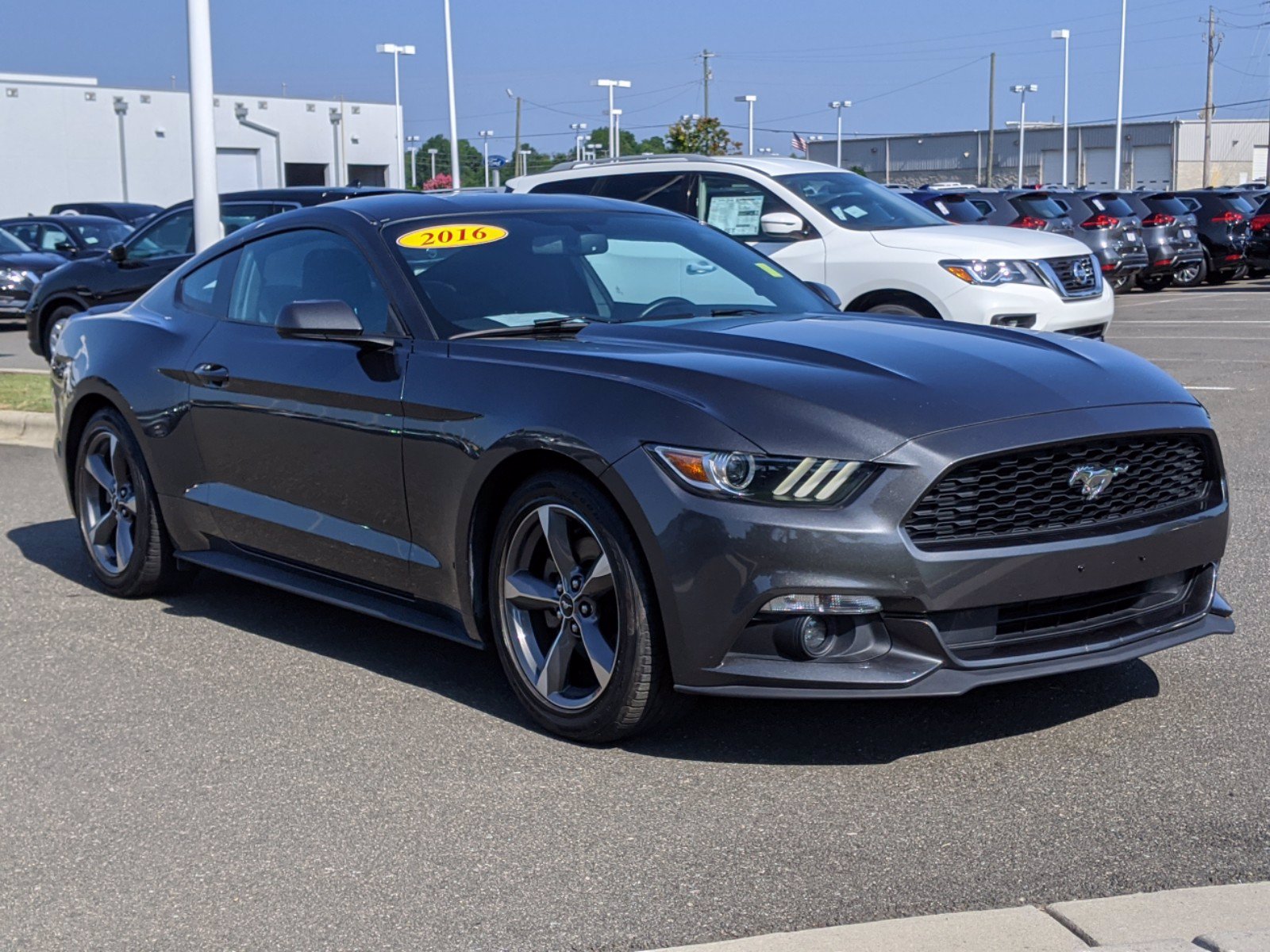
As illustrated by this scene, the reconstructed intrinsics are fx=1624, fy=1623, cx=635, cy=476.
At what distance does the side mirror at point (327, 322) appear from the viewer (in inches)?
203

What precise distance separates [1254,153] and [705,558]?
113054 millimetres

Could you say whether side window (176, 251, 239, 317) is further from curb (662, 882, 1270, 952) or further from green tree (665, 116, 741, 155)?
green tree (665, 116, 741, 155)

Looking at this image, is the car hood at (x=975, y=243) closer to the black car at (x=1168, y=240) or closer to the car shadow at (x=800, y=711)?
the car shadow at (x=800, y=711)

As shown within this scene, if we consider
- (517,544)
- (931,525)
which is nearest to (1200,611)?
(931,525)

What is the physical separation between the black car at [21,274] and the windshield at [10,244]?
0.67 meters

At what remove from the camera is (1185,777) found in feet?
13.7

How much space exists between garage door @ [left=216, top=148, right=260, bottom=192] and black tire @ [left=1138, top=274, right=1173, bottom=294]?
4623cm

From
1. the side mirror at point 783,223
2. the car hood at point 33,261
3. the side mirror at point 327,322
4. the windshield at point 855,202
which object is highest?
the windshield at point 855,202

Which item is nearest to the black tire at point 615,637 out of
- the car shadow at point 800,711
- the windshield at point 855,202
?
the car shadow at point 800,711

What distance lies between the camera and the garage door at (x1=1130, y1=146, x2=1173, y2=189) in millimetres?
99750

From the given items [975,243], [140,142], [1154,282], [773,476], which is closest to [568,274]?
[773,476]

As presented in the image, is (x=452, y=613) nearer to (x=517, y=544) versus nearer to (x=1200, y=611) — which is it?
(x=517, y=544)

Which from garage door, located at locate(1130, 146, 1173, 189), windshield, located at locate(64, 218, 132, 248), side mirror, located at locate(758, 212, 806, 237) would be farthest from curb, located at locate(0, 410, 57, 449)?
garage door, located at locate(1130, 146, 1173, 189)

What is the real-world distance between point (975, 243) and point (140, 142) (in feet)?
201
